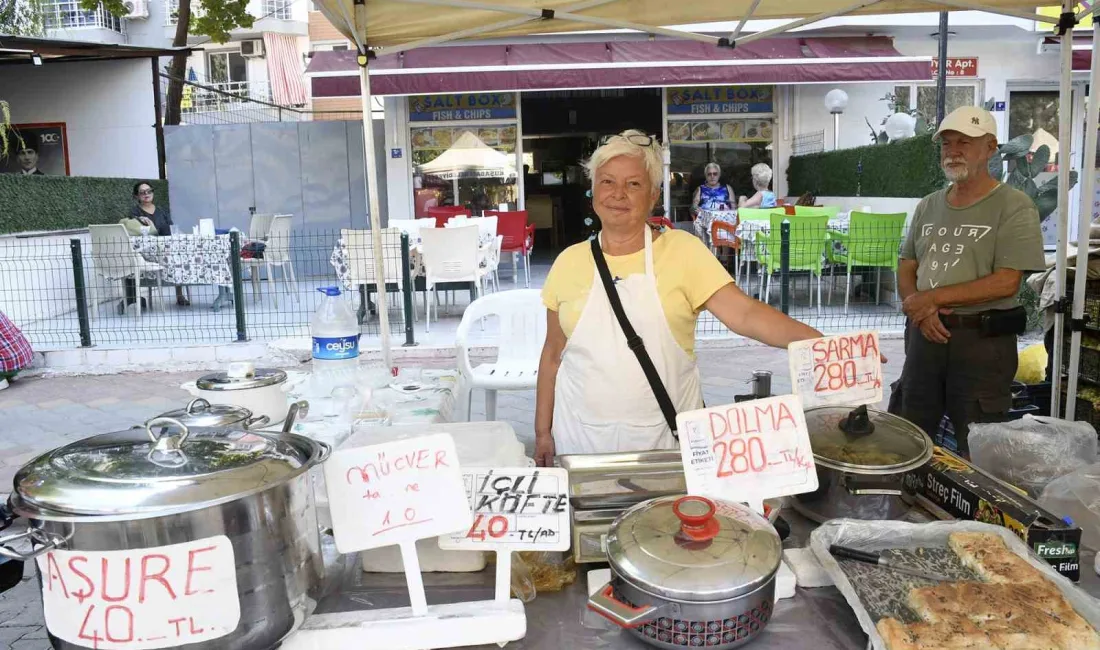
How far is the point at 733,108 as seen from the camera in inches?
551

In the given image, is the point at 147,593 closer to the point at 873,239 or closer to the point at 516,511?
the point at 516,511

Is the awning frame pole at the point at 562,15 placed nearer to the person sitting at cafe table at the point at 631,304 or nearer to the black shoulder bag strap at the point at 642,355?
the person sitting at cafe table at the point at 631,304

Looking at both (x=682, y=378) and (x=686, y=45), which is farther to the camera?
(x=686, y=45)

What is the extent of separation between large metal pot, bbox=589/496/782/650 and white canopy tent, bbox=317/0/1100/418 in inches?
96.2

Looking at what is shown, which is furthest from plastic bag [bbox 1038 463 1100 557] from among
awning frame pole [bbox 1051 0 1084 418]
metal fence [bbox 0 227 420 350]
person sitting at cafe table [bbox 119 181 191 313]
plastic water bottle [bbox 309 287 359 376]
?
person sitting at cafe table [bbox 119 181 191 313]

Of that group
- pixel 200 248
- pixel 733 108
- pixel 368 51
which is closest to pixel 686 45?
pixel 733 108

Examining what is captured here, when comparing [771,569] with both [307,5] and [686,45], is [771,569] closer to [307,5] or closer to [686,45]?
[686,45]

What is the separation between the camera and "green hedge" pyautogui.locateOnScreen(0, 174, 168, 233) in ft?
31.4

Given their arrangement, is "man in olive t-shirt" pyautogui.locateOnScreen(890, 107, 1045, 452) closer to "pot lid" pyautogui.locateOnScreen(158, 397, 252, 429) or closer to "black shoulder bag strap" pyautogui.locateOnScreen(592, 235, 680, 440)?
"black shoulder bag strap" pyautogui.locateOnScreen(592, 235, 680, 440)

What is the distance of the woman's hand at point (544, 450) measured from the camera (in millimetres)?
2502

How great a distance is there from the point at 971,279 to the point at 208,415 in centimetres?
288

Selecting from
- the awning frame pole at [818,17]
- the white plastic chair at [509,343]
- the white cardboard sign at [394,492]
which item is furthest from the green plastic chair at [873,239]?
the white cardboard sign at [394,492]

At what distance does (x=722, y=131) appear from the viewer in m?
14.1

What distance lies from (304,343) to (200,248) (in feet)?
10.5
